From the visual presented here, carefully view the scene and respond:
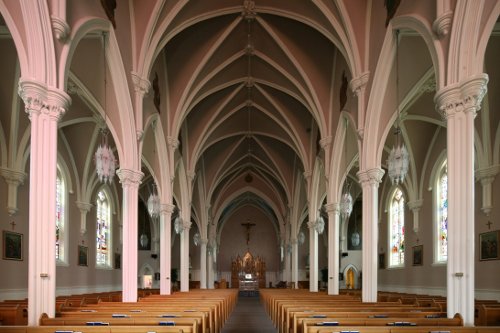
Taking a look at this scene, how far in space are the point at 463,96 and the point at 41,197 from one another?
748 cm

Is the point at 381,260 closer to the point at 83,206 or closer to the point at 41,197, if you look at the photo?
the point at 83,206

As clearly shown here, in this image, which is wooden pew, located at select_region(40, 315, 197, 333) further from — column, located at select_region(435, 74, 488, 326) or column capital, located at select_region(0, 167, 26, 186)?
column capital, located at select_region(0, 167, 26, 186)

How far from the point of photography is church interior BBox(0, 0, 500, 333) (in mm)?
8289

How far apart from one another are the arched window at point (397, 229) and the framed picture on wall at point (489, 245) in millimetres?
8503

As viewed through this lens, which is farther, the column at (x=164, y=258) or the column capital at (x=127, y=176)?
the column at (x=164, y=258)

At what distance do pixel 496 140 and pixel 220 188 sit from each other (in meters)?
23.9

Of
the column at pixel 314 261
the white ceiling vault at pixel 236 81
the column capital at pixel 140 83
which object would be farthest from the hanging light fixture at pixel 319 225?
the column capital at pixel 140 83

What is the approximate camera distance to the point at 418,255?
71.2 ft

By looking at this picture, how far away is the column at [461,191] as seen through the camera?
7906 mm

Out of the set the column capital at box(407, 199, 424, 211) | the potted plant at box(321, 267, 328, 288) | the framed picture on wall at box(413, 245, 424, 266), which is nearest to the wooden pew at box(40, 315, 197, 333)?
the framed picture on wall at box(413, 245, 424, 266)

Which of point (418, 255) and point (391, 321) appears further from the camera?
point (418, 255)

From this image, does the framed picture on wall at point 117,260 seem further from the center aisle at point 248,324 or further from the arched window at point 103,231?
the center aisle at point 248,324

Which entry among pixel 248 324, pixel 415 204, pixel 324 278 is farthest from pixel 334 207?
pixel 324 278

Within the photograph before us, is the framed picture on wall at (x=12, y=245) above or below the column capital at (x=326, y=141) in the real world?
below
